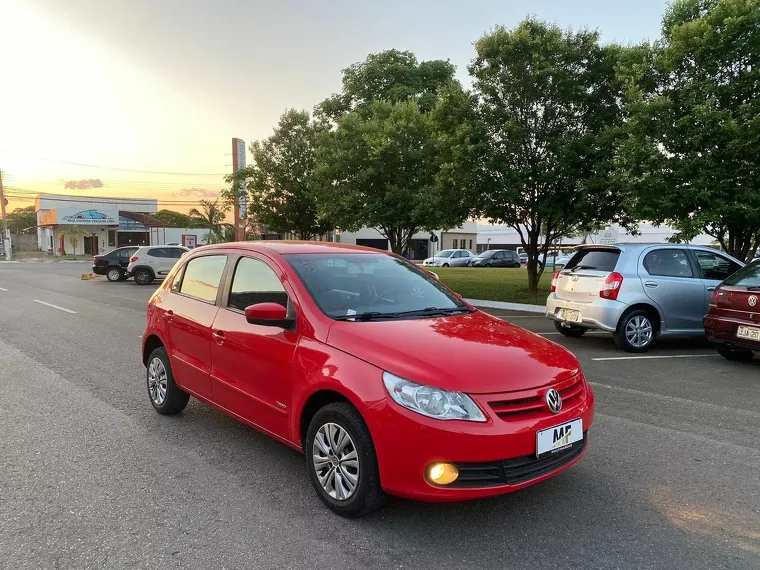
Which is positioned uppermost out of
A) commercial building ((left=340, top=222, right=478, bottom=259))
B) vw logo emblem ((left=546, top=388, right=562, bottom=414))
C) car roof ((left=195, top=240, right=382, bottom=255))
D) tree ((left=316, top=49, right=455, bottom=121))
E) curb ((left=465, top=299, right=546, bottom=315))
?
tree ((left=316, top=49, right=455, bottom=121))

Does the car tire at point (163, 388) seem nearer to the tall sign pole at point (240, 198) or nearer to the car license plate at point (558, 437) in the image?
the car license plate at point (558, 437)

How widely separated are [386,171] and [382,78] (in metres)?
17.3

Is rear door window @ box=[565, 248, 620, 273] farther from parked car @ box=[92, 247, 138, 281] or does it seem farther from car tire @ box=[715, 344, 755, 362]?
parked car @ box=[92, 247, 138, 281]

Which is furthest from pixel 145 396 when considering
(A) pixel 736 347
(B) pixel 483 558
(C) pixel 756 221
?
(C) pixel 756 221

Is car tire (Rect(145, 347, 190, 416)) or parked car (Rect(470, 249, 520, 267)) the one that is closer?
car tire (Rect(145, 347, 190, 416))

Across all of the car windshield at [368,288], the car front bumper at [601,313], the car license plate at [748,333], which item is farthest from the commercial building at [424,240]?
the car windshield at [368,288]

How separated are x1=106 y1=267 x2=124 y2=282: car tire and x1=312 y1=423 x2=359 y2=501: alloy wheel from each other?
24.8 m

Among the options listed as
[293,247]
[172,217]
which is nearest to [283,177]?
[293,247]

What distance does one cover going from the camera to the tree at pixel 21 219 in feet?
317

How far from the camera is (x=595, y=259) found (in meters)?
8.79

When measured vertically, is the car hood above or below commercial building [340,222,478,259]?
below

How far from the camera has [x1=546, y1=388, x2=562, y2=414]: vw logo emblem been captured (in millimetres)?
3137

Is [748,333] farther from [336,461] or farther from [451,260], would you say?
[451,260]

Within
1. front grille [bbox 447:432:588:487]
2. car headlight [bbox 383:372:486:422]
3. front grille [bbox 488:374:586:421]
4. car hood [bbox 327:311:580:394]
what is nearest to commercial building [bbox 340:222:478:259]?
car hood [bbox 327:311:580:394]
